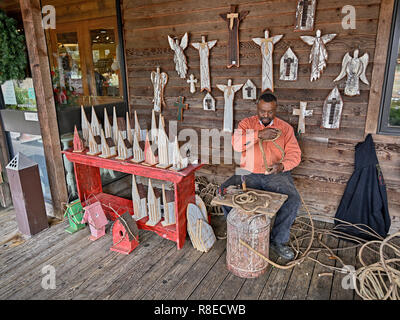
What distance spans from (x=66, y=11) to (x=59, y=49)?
0.55 meters

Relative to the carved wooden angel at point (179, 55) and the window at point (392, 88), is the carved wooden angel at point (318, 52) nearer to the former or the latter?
the window at point (392, 88)

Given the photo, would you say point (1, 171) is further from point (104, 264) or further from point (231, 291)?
point (231, 291)

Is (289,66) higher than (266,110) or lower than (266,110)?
higher

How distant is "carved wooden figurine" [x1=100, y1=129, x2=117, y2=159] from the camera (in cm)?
304

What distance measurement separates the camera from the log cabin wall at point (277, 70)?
9.23ft

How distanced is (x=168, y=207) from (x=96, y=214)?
760 mm

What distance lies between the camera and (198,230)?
2721mm

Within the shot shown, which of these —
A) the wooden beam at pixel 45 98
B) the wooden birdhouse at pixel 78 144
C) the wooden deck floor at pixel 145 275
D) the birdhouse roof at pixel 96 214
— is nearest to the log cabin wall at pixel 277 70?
the wooden deck floor at pixel 145 275

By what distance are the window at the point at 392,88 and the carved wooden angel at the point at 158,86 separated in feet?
7.98

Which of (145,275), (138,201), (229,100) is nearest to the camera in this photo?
(145,275)

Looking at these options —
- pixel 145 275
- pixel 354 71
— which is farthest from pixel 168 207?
pixel 354 71

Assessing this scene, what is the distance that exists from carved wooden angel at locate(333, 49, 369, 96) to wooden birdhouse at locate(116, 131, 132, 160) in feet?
7.13

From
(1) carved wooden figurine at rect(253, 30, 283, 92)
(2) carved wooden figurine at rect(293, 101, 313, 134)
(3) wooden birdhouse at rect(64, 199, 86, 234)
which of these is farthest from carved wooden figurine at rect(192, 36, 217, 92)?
(3) wooden birdhouse at rect(64, 199, 86, 234)

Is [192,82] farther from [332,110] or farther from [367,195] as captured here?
[367,195]
